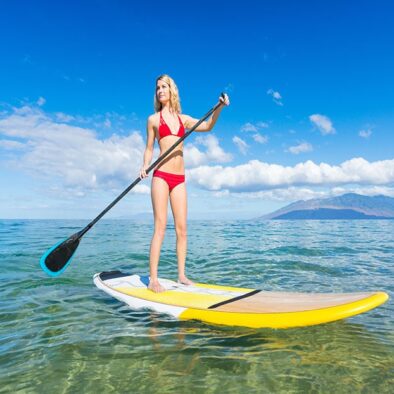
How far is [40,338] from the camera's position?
340 cm

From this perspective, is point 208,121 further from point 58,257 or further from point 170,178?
point 58,257

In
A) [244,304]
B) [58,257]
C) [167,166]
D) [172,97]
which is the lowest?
[244,304]

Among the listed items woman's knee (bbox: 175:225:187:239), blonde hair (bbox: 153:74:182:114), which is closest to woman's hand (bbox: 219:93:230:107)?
blonde hair (bbox: 153:74:182:114)

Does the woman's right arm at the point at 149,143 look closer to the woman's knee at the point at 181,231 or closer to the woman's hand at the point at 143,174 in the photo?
the woman's hand at the point at 143,174

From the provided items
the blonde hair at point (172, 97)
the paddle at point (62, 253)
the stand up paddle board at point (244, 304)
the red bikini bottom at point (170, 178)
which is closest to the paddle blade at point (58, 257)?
the paddle at point (62, 253)

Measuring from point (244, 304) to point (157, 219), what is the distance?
5.99ft

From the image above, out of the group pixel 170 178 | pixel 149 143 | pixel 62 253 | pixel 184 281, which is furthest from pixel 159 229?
pixel 62 253

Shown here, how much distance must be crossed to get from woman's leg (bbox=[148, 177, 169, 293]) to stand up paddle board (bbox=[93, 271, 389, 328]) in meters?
0.30

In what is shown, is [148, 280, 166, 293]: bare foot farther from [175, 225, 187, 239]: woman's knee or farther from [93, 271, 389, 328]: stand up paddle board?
[175, 225, 187, 239]: woman's knee

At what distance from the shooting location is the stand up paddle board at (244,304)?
3.21 meters

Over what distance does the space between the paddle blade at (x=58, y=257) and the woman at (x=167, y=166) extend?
1.66 meters

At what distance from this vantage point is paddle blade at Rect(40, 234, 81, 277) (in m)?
5.36

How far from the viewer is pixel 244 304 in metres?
3.87

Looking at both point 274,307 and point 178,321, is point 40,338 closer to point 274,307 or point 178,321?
point 178,321
